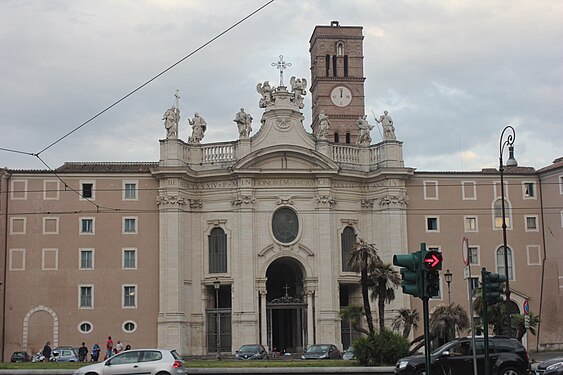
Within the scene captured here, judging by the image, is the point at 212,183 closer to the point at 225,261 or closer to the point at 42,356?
the point at 225,261

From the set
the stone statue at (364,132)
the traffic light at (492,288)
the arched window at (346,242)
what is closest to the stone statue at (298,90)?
the stone statue at (364,132)

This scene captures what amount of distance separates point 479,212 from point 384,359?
26.0 metres

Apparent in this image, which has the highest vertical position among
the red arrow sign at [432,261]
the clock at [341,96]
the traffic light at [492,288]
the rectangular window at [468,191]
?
the clock at [341,96]

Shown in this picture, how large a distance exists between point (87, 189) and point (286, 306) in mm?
14426

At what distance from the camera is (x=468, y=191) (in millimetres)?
59250

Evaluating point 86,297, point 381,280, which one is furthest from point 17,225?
point 381,280

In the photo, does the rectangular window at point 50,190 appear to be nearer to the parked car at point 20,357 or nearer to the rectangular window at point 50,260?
the rectangular window at point 50,260

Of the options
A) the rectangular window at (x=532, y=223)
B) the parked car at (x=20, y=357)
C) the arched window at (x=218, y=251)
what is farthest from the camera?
the rectangular window at (x=532, y=223)

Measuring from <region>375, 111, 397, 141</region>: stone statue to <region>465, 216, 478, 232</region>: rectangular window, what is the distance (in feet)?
23.7

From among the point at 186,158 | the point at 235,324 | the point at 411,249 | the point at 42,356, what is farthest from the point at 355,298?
the point at 42,356

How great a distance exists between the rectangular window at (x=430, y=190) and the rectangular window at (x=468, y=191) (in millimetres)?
1752

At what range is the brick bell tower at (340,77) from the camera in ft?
267

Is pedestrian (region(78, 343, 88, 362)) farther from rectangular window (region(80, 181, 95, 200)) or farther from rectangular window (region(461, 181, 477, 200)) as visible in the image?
rectangular window (region(461, 181, 477, 200))

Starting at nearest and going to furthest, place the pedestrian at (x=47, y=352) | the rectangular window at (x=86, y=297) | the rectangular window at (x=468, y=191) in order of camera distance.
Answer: the pedestrian at (x=47, y=352)
the rectangular window at (x=86, y=297)
the rectangular window at (x=468, y=191)
